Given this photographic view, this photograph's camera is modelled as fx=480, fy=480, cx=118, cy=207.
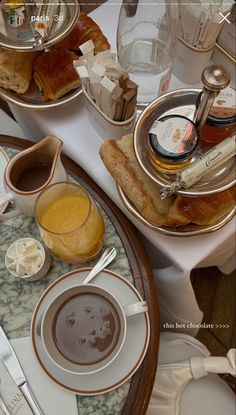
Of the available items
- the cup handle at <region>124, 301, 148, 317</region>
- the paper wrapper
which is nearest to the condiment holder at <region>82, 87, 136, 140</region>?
the cup handle at <region>124, 301, 148, 317</region>

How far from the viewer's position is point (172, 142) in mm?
808

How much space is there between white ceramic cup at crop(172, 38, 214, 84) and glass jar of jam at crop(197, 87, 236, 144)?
0.13 metres

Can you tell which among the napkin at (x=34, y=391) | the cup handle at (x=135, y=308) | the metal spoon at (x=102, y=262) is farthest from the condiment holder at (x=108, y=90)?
the napkin at (x=34, y=391)

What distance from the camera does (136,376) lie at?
823 mm

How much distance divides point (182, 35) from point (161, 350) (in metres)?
0.68

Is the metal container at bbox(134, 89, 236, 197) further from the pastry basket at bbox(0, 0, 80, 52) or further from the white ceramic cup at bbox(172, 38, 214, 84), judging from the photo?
the pastry basket at bbox(0, 0, 80, 52)

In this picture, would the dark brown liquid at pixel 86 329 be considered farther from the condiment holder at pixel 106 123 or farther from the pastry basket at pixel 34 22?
the pastry basket at pixel 34 22

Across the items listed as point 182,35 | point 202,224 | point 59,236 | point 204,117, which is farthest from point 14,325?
Answer: point 182,35

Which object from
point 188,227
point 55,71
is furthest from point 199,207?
point 55,71

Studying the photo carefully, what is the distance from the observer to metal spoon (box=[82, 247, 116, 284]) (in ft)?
2.81

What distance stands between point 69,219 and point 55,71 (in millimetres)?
315

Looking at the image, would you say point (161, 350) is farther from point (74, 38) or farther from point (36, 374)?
point (74, 38)

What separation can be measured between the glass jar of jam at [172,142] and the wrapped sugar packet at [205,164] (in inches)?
1.3

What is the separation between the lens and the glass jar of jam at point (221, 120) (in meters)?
0.82
